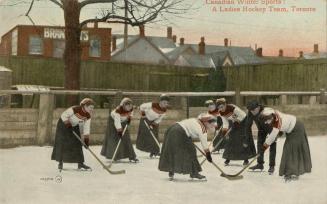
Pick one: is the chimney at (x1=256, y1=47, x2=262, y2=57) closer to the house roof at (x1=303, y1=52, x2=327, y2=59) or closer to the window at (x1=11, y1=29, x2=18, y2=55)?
the house roof at (x1=303, y1=52, x2=327, y2=59)

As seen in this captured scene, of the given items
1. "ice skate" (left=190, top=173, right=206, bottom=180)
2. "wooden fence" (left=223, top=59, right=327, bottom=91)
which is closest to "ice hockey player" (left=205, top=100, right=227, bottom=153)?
"ice skate" (left=190, top=173, right=206, bottom=180)

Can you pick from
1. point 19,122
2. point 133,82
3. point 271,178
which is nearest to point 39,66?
point 133,82

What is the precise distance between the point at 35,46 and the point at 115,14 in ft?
10.5

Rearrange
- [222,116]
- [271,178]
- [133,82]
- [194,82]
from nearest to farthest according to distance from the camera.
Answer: [271,178] → [222,116] → [194,82] → [133,82]

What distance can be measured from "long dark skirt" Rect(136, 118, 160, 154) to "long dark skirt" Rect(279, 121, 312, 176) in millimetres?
1945

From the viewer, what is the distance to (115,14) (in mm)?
8320

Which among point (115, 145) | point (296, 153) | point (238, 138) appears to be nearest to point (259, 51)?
point (238, 138)

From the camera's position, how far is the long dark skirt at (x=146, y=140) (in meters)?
8.42

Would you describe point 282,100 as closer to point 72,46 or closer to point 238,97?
point 238,97

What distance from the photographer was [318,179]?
299 inches

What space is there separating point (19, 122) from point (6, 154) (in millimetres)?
897

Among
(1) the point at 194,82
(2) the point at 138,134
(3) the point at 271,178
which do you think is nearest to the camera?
(3) the point at 271,178

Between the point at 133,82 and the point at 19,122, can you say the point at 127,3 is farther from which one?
the point at 133,82

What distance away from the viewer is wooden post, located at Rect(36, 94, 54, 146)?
887 centimetres
